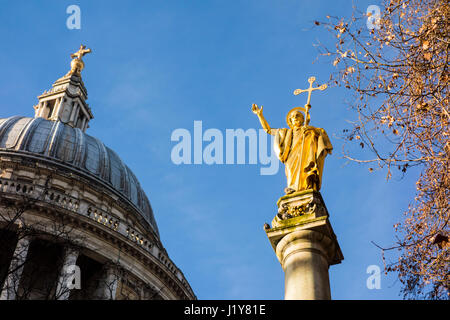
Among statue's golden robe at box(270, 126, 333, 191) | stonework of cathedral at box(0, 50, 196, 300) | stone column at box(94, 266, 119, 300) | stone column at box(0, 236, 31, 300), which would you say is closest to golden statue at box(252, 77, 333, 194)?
statue's golden robe at box(270, 126, 333, 191)

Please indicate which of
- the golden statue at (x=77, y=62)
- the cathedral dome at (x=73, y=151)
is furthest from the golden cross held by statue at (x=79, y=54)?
the cathedral dome at (x=73, y=151)

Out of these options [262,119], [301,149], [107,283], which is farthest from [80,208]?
[301,149]

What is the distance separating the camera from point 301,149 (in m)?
12.6

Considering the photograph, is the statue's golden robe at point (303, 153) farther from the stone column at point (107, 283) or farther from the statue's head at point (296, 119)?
the stone column at point (107, 283)

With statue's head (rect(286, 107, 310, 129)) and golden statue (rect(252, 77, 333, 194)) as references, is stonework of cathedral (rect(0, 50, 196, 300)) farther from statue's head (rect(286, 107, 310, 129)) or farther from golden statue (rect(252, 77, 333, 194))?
golden statue (rect(252, 77, 333, 194))

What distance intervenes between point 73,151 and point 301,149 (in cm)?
3992

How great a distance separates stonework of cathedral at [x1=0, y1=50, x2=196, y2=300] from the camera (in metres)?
36.2

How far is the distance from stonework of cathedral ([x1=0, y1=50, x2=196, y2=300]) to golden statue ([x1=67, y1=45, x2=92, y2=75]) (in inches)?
174

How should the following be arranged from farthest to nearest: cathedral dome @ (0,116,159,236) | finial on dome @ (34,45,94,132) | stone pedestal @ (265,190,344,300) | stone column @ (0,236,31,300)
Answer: finial on dome @ (34,45,94,132) < cathedral dome @ (0,116,159,236) < stone column @ (0,236,31,300) < stone pedestal @ (265,190,344,300)

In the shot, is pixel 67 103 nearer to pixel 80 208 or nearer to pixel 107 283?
pixel 80 208

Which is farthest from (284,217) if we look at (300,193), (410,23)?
(410,23)
